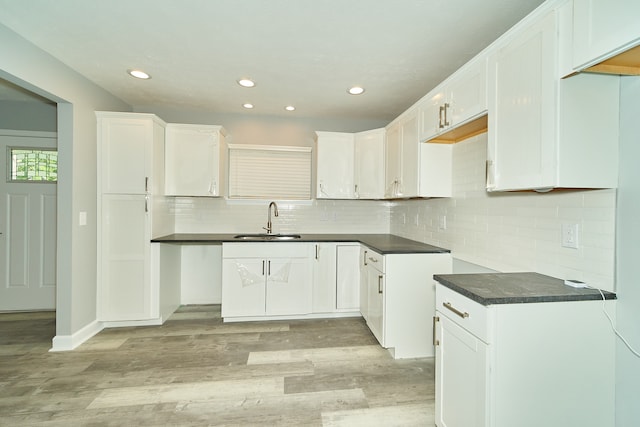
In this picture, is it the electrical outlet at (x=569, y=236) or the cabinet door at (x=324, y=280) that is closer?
the electrical outlet at (x=569, y=236)

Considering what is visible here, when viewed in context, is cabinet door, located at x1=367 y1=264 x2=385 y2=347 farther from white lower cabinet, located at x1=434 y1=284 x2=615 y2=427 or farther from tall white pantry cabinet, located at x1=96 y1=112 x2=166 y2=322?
tall white pantry cabinet, located at x1=96 y1=112 x2=166 y2=322

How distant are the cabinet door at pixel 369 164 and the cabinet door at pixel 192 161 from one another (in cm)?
170

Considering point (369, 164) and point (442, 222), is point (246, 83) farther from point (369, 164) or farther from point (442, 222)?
point (442, 222)

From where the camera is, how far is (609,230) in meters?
1.31

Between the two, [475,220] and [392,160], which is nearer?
[475,220]

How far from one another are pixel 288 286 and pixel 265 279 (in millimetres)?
269

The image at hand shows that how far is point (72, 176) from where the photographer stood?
2527 millimetres

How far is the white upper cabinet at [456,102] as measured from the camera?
1.70 m

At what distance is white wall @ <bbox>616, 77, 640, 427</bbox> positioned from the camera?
3.96 feet

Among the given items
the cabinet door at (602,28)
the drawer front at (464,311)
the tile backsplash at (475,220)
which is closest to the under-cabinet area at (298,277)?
the tile backsplash at (475,220)

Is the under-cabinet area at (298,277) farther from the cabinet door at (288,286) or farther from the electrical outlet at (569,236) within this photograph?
the electrical outlet at (569,236)

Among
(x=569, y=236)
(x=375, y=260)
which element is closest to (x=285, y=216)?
(x=375, y=260)

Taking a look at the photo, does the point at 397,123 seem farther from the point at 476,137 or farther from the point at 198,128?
the point at 198,128

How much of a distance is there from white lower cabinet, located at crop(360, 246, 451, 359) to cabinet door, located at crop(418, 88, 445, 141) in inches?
40.9
